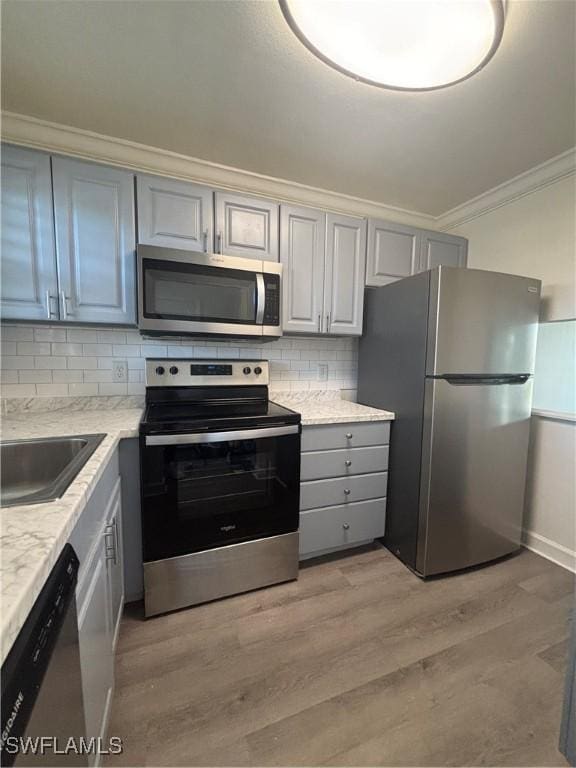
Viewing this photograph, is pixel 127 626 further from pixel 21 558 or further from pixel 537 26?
pixel 537 26

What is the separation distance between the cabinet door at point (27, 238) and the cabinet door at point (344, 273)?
150cm

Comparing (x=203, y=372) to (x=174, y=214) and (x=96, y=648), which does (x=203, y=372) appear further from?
(x=96, y=648)

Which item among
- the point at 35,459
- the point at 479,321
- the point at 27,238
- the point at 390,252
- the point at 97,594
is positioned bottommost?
the point at 97,594

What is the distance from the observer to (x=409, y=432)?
189cm

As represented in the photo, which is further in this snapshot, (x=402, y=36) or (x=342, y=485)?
(x=342, y=485)

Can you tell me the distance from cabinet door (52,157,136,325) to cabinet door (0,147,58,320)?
0.13ft

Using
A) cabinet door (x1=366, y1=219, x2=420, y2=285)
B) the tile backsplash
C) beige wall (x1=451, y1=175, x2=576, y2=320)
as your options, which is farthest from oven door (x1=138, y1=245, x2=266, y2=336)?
beige wall (x1=451, y1=175, x2=576, y2=320)

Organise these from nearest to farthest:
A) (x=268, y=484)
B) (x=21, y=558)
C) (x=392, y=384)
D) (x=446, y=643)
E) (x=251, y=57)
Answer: (x=21, y=558) → (x=251, y=57) → (x=446, y=643) → (x=268, y=484) → (x=392, y=384)

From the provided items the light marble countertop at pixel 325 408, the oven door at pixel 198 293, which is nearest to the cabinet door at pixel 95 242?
the oven door at pixel 198 293

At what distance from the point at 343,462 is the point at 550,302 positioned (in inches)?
64.4

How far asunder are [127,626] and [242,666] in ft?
1.92

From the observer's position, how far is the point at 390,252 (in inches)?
89.2

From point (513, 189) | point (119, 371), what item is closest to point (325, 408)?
point (119, 371)

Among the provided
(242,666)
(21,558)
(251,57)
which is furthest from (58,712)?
(251,57)
